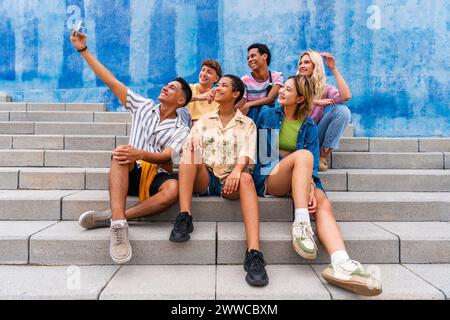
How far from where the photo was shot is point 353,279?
5.86ft

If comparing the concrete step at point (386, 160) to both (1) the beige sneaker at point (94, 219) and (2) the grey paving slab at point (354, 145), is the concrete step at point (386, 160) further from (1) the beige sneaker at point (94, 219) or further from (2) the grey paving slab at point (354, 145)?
(1) the beige sneaker at point (94, 219)

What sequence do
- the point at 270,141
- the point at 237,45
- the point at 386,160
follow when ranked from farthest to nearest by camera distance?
the point at 237,45
the point at 386,160
the point at 270,141

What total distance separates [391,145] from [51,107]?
4.79m

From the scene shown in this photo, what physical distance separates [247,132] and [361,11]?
378cm

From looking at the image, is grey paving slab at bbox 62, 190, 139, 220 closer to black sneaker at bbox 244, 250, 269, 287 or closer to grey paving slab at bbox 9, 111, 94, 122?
black sneaker at bbox 244, 250, 269, 287

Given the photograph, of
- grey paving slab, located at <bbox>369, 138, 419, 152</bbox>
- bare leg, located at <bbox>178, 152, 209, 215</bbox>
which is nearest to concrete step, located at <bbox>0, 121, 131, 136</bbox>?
bare leg, located at <bbox>178, 152, 209, 215</bbox>

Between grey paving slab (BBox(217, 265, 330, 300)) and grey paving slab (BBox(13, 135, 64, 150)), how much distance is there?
253 centimetres

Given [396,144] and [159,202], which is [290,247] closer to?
[159,202]

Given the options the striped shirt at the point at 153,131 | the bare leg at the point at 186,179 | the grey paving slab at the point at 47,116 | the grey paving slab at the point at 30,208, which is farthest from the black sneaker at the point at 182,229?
the grey paving slab at the point at 47,116

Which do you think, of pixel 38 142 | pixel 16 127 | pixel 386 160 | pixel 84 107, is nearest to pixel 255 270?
pixel 386 160

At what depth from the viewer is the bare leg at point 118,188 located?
2182mm

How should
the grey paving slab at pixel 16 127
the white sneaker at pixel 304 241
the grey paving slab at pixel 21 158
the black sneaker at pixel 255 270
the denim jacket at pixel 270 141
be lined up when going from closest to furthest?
the black sneaker at pixel 255 270
the white sneaker at pixel 304 241
the denim jacket at pixel 270 141
the grey paving slab at pixel 21 158
the grey paving slab at pixel 16 127

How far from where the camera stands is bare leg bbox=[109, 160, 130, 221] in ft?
7.16

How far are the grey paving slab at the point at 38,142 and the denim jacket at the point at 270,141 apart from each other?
234 centimetres
